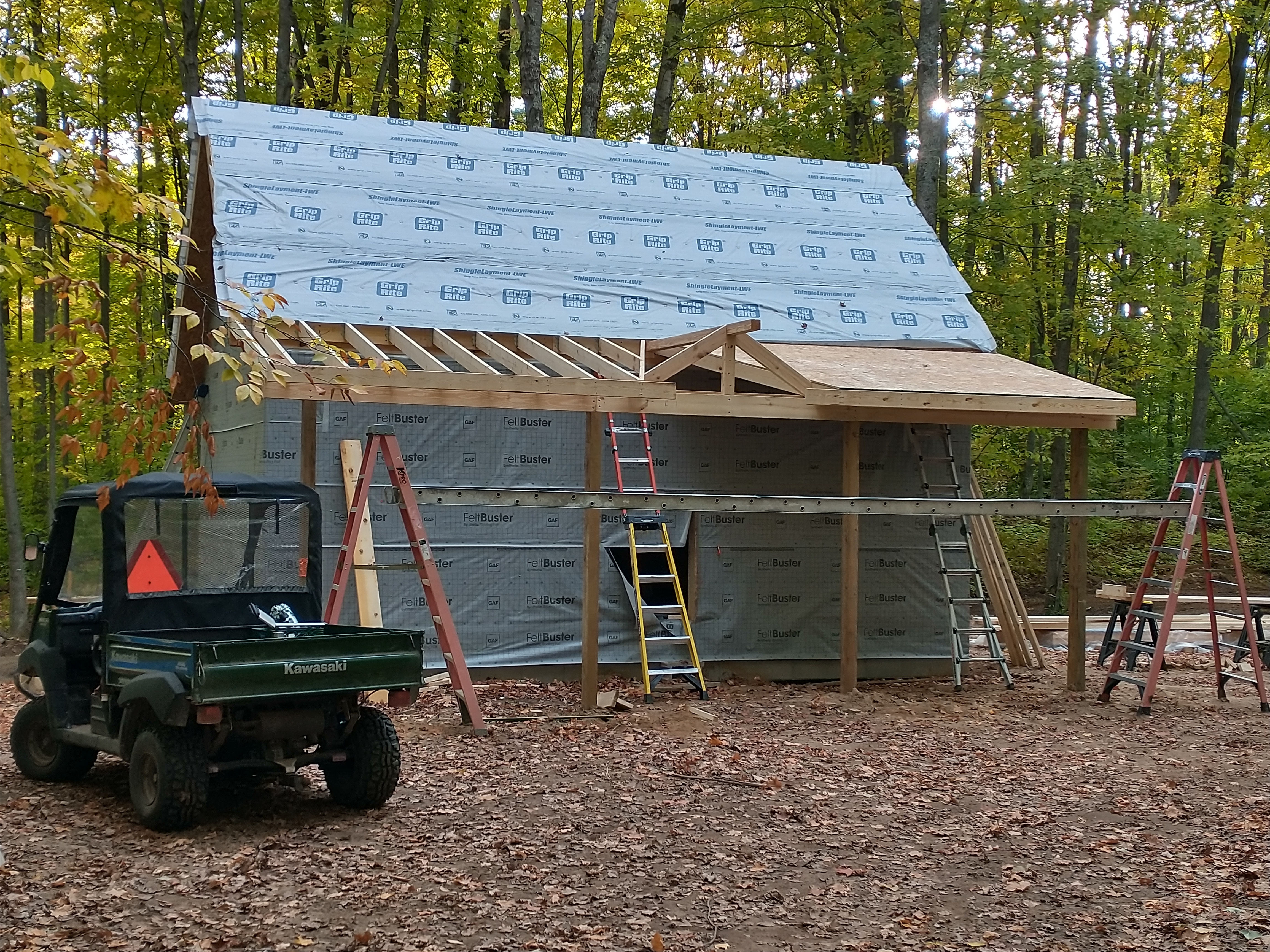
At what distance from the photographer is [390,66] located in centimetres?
2202

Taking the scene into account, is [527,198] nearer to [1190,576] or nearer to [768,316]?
[768,316]

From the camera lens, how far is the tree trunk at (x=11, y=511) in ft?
44.2

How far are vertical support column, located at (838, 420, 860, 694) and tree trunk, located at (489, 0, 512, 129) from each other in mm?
14042

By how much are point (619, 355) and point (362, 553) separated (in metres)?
2.71

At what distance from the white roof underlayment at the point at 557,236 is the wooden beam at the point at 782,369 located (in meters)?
1.81

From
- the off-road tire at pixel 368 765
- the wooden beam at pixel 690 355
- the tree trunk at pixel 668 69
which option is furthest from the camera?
the tree trunk at pixel 668 69

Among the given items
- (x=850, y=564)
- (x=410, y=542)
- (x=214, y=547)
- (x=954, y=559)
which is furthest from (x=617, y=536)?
(x=214, y=547)

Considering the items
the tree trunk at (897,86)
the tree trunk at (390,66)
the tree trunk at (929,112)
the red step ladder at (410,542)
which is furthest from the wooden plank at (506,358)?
the tree trunk at (897,86)

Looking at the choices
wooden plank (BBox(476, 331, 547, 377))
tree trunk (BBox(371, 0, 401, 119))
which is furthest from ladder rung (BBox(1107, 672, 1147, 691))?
tree trunk (BBox(371, 0, 401, 119))

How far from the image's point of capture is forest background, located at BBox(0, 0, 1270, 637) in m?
16.9

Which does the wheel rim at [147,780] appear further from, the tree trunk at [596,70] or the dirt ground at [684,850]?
the tree trunk at [596,70]

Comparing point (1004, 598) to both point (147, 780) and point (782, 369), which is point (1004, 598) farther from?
point (147, 780)

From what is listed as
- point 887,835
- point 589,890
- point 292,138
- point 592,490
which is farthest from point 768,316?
point 589,890

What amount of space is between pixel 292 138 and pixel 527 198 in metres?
2.39
